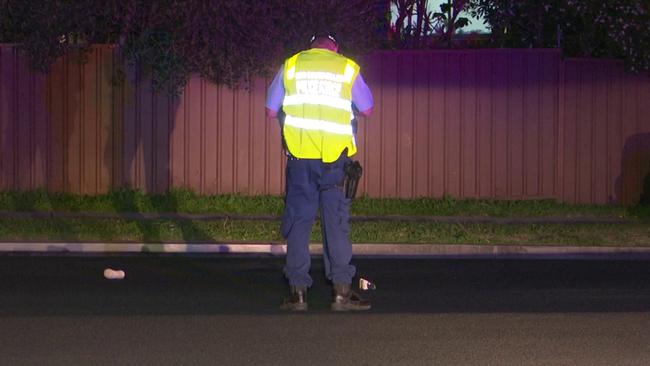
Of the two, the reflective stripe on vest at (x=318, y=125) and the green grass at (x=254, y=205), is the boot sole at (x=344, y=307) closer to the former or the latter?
the reflective stripe on vest at (x=318, y=125)

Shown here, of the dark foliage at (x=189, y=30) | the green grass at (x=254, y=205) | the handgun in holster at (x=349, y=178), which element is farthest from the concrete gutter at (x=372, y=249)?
the handgun in holster at (x=349, y=178)

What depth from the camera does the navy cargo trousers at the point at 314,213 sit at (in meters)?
8.56

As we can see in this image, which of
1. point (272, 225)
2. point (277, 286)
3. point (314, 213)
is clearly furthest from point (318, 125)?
point (272, 225)

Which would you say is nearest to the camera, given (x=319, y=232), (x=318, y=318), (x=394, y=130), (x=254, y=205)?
(x=318, y=318)

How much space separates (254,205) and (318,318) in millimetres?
8071

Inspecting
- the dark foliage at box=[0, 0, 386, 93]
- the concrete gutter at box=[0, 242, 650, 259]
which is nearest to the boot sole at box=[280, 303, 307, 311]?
the concrete gutter at box=[0, 242, 650, 259]

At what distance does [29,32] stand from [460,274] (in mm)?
8104

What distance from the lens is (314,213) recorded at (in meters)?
8.62

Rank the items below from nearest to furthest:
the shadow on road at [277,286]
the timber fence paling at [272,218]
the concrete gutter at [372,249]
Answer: the shadow on road at [277,286] → the concrete gutter at [372,249] → the timber fence paling at [272,218]

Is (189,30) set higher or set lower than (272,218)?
higher

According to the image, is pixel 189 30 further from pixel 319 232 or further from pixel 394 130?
pixel 319 232

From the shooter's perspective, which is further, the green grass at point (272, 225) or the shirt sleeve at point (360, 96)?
the green grass at point (272, 225)

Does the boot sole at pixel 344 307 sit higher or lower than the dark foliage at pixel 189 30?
lower

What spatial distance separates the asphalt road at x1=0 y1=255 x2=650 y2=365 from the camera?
7.25 meters
